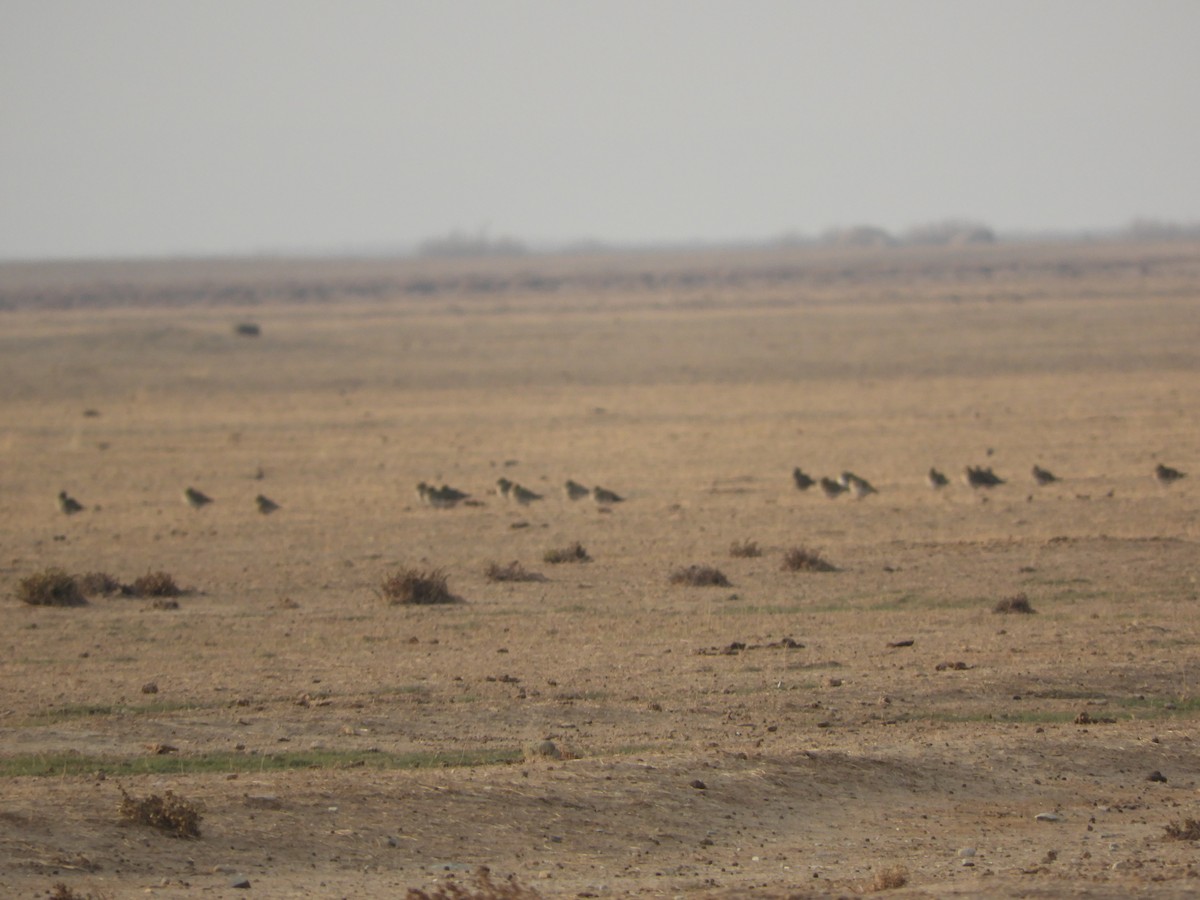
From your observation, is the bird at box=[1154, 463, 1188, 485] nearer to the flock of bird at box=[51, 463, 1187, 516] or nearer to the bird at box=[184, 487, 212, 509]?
the flock of bird at box=[51, 463, 1187, 516]

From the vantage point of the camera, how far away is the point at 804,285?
396 ft

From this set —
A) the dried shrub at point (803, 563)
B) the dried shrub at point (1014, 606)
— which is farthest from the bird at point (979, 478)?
the dried shrub at point (1014, 606)

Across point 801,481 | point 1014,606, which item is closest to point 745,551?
point 1014,606

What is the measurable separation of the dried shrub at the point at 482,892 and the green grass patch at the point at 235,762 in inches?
93.5

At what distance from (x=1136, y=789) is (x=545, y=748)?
3.86 meters

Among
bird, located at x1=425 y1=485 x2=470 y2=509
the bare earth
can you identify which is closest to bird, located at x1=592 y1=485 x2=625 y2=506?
the bare earth

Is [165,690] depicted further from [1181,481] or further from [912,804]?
[1181,481]

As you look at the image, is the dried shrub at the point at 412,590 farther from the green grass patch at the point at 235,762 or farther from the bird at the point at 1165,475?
the bird at the point at 1165,475

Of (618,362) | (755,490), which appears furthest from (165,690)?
(618,362)

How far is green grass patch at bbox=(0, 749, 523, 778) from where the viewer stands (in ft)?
32.2

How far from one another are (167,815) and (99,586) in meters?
9.39

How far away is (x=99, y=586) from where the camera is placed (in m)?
17.2

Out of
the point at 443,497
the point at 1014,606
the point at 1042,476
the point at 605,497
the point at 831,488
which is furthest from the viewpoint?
the point at 1042,476

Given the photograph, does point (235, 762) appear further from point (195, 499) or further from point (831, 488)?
point (195, 499)
